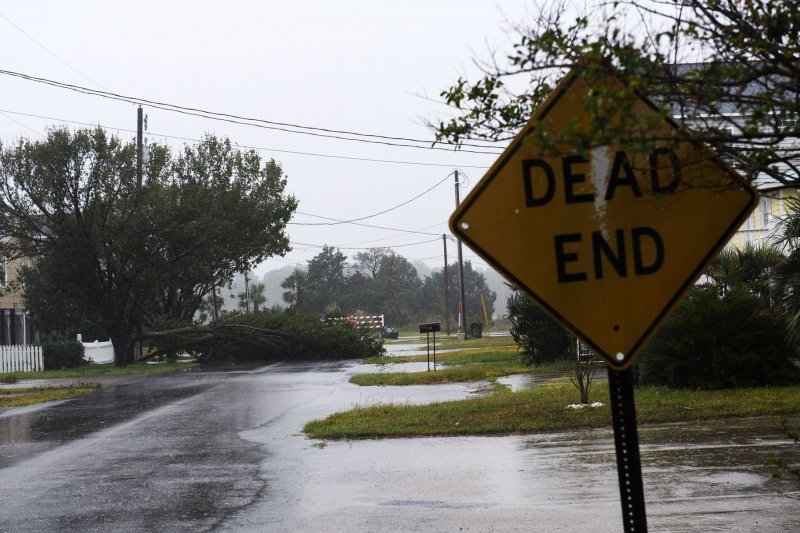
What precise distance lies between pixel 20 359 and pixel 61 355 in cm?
156

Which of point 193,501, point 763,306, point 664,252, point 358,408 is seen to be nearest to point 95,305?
point 358,408

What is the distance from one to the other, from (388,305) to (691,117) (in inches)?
3746

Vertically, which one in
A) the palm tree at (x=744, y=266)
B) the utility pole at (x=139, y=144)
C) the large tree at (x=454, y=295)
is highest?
the utility pole at (x=139, y=144)

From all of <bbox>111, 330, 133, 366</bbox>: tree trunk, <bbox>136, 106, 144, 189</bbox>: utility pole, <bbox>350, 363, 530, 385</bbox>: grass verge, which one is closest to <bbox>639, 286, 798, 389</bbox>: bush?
<bbox>350, 363, 530, 385</bbox>: grass verge

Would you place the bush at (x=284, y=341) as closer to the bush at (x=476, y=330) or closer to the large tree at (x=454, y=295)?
the bush at (x=476, y=330)

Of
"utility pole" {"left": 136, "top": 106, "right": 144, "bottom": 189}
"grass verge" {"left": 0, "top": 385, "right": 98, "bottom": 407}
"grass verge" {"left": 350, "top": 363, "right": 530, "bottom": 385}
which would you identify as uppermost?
"utility pole" {"left": 136, "top": 106, "right": 144, "bottom": 189}

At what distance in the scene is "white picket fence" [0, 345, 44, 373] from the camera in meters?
→ 35.0

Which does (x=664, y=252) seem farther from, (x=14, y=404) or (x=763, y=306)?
(x=14, y=404)

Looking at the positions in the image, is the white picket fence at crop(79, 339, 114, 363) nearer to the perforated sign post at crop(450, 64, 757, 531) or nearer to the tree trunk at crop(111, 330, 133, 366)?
the tree trunk at crop(111, 330, 133, 366)

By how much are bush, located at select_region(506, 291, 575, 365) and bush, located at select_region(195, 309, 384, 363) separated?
12971 mm

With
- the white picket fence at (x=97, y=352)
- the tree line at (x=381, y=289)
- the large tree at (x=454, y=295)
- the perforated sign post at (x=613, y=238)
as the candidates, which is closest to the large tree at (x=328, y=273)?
the tree line at (x=381, y=289)

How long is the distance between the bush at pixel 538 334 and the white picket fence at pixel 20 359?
19475 millimetres

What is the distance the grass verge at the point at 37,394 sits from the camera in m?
21.2

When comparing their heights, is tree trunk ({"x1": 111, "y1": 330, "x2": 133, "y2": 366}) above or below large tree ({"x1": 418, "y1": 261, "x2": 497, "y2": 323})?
below
